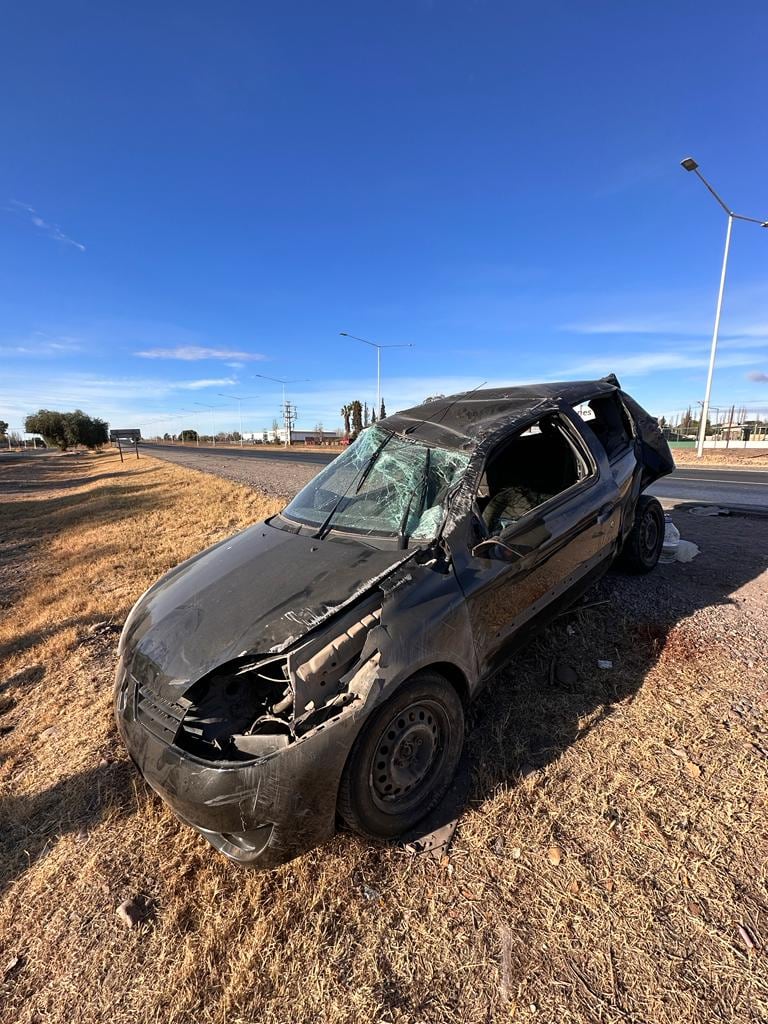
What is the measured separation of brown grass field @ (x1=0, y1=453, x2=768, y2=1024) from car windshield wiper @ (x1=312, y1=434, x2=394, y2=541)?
4.67 feet

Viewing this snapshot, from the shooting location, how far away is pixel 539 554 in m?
2.68

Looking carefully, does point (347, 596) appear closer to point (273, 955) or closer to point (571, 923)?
point (273, 955)

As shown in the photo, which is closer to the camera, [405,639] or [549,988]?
[549,988]

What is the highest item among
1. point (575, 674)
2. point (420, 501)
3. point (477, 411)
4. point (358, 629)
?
point (477, 411)

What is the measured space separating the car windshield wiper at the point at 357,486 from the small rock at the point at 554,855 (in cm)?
184

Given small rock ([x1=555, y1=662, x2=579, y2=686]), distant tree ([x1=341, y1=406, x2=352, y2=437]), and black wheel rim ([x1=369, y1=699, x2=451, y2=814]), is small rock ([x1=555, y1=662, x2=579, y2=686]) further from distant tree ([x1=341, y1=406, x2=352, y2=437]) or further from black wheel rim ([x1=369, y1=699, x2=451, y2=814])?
distant tree ([x1=341, y1=406, x2=352, y2=437])

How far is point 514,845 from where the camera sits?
205 centimetres

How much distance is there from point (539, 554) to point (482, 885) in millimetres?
1552

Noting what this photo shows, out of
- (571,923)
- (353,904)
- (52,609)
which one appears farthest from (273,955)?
(52,609)

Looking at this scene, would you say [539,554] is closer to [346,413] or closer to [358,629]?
[358,629]

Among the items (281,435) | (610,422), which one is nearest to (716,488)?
(610,422)

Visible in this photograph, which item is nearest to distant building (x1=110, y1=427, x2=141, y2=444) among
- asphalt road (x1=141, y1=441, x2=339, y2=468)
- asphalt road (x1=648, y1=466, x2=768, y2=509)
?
asphalt road (x1=141, y1=441, x2=339, y2=468)

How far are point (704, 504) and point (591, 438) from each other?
20.5 ft

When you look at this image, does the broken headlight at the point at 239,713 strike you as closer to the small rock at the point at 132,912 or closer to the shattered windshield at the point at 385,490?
the small rock at the point at 132,912
